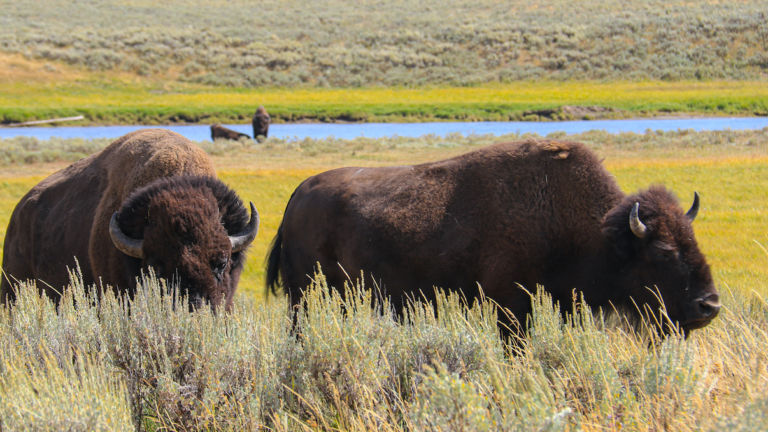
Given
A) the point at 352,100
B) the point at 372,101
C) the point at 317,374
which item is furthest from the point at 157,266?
the point at 352,100

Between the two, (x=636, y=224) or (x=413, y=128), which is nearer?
(x=636, y=224)

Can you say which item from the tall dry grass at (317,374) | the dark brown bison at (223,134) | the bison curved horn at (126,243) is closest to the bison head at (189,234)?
→ the bison curved horn at (126,243)

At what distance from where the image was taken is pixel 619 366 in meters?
4.11

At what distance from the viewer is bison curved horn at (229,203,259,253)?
5.08m

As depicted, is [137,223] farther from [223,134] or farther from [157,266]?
[223,134]

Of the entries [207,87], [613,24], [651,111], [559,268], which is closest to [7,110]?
[207,87]

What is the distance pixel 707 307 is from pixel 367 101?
44.9m

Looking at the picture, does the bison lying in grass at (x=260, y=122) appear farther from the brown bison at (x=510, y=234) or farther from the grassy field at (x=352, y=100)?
the brown bison at (x=510, y=234)

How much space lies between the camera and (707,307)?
15.9 feet

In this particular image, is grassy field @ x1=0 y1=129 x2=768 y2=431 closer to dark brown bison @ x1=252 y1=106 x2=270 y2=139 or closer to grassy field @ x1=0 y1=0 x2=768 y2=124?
dark brown bison @ x1=252 y1=106 x2=270 y2=139

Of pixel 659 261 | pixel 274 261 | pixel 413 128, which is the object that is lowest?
pixel 413 128

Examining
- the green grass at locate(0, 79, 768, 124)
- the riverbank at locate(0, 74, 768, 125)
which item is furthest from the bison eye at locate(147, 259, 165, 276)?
the green grass at locate(0, 79, 768, 124)

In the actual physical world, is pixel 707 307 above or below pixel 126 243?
below

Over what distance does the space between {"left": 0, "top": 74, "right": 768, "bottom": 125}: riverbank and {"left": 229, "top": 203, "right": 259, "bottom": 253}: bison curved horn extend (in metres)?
37.1
